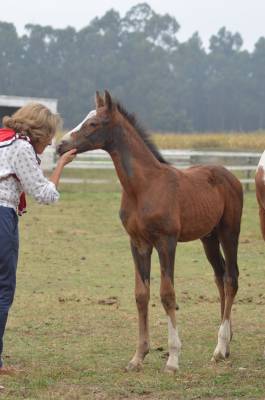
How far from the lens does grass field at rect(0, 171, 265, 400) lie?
5.80 metres

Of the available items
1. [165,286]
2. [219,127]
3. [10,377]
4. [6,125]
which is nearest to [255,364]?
[165,286]

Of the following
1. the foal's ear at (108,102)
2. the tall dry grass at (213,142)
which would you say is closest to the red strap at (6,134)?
the foal's ear at (108,102)

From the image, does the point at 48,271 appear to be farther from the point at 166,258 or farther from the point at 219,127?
the point at 219,127

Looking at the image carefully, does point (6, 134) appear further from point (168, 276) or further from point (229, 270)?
point (229, 270)

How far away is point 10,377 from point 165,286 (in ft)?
4.67

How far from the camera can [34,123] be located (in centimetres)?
577

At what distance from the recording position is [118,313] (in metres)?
8.84

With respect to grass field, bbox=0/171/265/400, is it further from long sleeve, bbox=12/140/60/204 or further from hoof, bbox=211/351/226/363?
long sleeve, bbox=12/140/60/204

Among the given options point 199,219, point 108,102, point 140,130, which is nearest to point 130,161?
point 140,130

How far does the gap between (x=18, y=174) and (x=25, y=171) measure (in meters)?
0.06

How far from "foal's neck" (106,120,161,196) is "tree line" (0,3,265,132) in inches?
2087

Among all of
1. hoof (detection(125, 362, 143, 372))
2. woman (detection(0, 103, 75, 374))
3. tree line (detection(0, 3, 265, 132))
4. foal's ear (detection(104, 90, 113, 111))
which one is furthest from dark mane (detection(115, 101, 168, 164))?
tree line (detection(0, 3, 265, 132))

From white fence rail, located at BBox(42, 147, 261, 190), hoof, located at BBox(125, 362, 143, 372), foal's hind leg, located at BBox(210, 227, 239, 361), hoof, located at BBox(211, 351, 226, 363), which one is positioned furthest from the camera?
white fence rail, located at BBox(42, 147, 261, 190)

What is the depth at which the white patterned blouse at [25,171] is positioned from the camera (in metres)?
5.66
